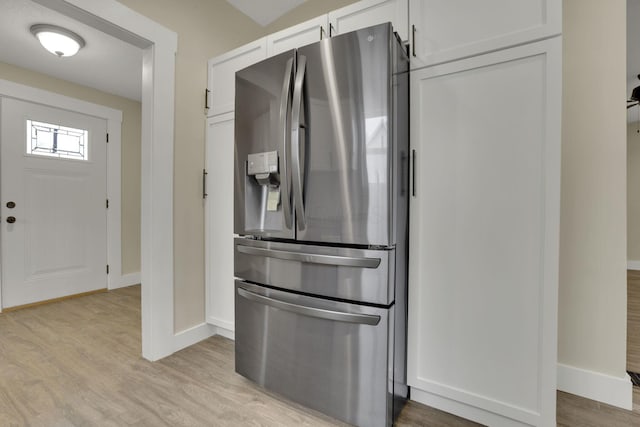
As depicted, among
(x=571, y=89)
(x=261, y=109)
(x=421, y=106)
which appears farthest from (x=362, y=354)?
(x=571, y=89)

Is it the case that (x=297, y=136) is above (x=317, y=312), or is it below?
above

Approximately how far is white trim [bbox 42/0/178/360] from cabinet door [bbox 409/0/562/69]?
1.61 meters

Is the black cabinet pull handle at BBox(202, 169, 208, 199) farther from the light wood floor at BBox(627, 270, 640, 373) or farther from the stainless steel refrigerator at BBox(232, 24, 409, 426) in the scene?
the light wood floor at BBox(627, 270, 640, 373)

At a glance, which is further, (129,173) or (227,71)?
(129,173)

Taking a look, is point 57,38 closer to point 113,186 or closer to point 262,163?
point 113,186

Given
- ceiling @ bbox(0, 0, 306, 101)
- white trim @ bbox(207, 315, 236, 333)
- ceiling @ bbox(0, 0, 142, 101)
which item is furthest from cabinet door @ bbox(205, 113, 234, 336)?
ceiling @ bbox(0, 0, 142, 101)

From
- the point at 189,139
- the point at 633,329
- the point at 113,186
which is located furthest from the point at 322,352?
the point at 113,186

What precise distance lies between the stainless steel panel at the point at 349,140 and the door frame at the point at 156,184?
1.13m

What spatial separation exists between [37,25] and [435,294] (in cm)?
359

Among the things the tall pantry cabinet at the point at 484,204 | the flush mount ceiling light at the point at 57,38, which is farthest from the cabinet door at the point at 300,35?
the flush mount ceiling light at the point at 57,38

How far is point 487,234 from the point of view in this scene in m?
1.29

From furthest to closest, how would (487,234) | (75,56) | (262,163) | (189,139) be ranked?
(75,56)
(189,139)
(262,163)
(487,234)

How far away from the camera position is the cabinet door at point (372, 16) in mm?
1473

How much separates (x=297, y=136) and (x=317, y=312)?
836 mm
